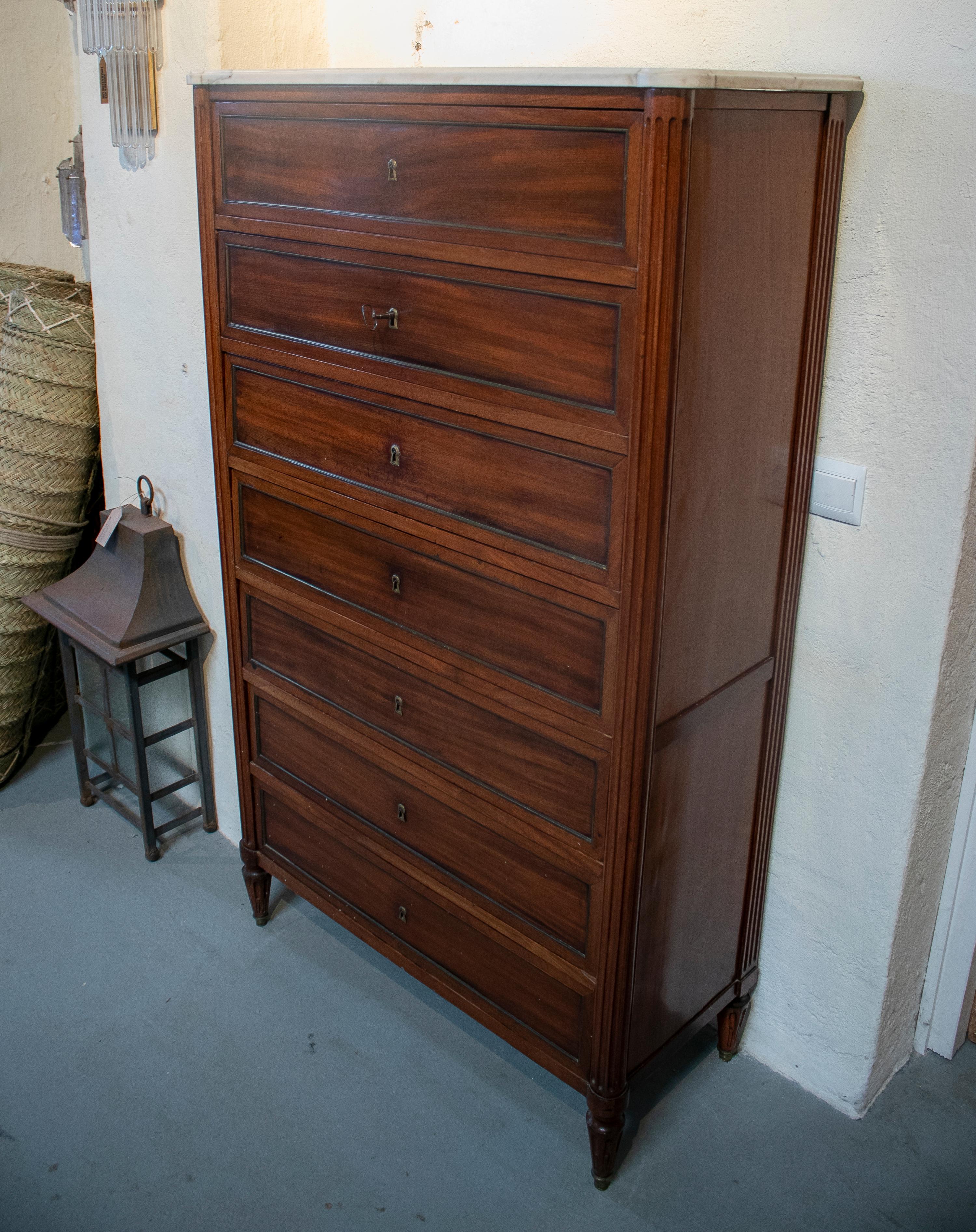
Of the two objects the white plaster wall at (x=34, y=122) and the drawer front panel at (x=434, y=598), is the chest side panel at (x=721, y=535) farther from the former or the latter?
the white plaster wall at (x=34, y=122)

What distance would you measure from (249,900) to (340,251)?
154 cm

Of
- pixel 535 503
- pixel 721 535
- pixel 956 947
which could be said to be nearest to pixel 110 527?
pixel 535 503

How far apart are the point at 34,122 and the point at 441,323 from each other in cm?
210

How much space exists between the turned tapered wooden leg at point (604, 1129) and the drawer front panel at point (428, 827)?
27cm

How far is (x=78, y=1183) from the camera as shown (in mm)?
1958

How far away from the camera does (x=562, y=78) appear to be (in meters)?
1.38

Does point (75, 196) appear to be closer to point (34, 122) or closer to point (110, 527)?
point (34, 122)

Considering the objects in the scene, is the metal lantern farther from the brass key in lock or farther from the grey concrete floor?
the brass key in lock

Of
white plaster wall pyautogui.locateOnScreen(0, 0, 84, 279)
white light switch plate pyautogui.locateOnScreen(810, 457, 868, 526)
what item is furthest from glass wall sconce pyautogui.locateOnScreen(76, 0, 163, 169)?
white light switch plate pyautogui.locateOnScreen(810, 457, 868, 526)

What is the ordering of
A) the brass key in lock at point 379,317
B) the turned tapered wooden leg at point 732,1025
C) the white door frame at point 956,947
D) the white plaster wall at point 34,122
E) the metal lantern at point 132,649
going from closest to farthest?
1. the brass key in lock at point 379,317
2. the white door frame at point 956,947
3. the turned tapered wooden leg at point 732,1025
4. the metal lantern at point 132,649
5. the white plaster wall at point 34,122

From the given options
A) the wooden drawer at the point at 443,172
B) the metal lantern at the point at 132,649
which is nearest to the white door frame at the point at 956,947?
the wooden drawer at the point at 443,172

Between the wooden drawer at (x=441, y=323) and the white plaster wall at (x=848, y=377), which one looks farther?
the white plaster wall at (x=848, y=377)

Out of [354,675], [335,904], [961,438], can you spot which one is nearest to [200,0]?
[354,675]

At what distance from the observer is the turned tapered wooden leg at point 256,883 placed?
2469 millimetres
